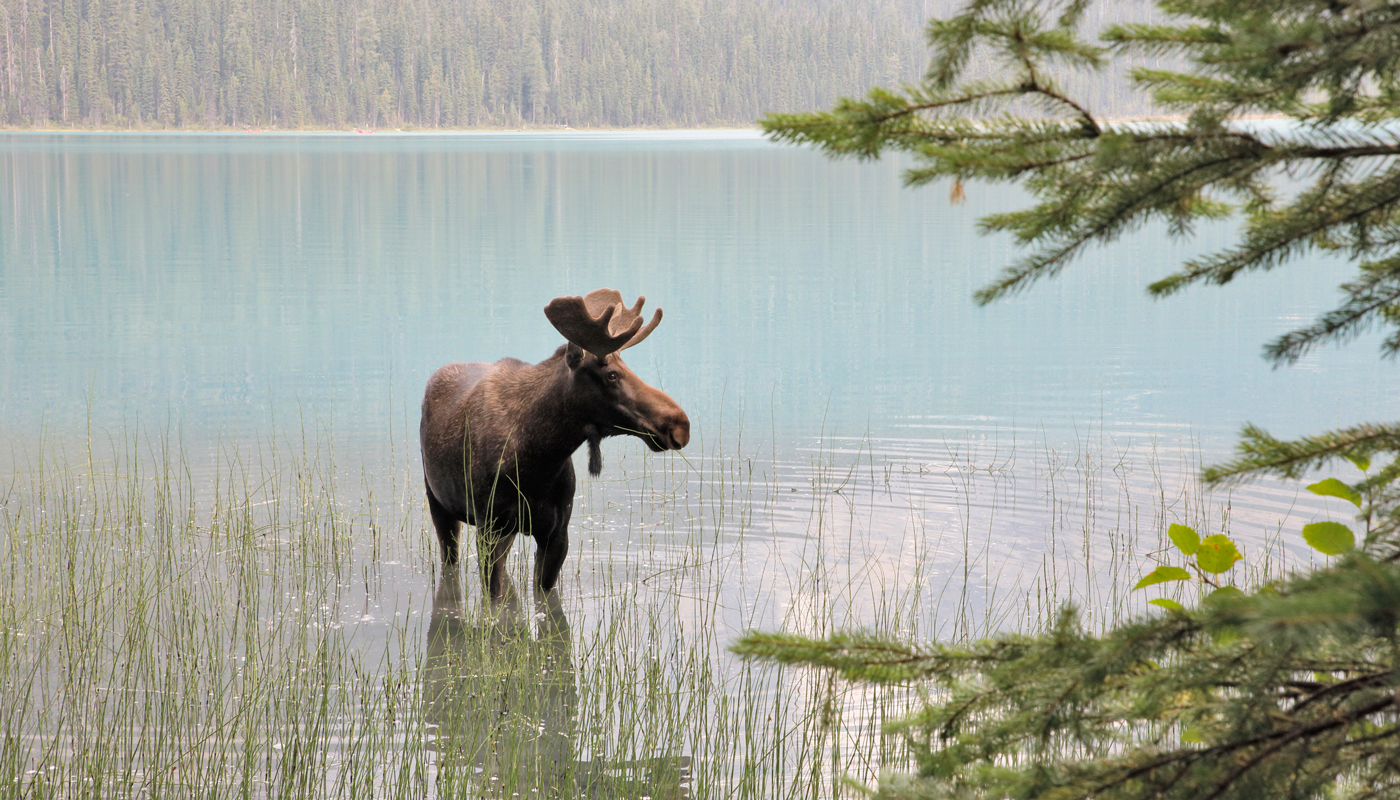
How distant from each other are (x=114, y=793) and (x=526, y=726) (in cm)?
172

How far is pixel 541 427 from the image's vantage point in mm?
6469

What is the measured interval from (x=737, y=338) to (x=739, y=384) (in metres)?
4.22

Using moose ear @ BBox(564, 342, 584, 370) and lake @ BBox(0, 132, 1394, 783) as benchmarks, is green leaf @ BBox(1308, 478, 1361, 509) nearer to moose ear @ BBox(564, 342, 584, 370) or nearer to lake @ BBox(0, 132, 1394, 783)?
lake @ BBox(0, 132, 1394, 783)

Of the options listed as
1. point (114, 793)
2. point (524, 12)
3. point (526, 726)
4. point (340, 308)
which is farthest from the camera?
point (524, 12)

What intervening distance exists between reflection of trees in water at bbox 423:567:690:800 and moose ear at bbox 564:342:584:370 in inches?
51.2

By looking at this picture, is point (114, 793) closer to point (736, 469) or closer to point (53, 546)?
point (53, 546)

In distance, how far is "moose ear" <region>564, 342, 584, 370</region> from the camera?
6309 millimetres

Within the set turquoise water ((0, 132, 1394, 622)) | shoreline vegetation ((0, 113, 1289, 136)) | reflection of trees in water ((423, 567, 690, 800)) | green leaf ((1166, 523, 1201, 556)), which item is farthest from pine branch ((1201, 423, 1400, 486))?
shoreline vegetation ((0, 113, 1289, 136))

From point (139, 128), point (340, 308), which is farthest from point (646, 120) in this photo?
point (340, 308)

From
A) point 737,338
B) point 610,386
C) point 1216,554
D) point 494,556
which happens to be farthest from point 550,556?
point 737,338

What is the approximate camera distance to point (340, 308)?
72.7 ft

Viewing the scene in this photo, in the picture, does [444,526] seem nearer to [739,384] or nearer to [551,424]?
[551,424]

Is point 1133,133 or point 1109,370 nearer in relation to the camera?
point 1133,133

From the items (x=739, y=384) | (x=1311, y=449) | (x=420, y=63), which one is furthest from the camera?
(x=420, y=63)
